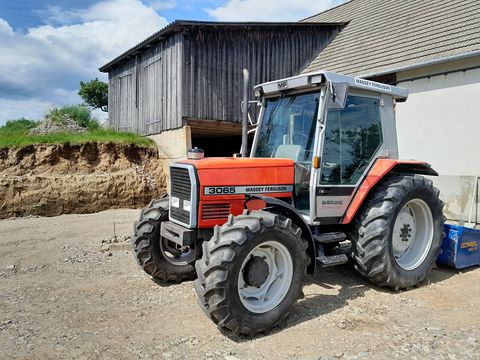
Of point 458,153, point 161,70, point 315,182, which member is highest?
point 161,70

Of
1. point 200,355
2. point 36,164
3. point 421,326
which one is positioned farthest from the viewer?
point 36,164

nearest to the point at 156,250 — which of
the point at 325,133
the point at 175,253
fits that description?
the point at 175,253

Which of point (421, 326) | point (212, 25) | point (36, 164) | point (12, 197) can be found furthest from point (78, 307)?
point (212, 25)

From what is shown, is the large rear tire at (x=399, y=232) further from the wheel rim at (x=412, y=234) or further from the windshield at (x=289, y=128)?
the windshield at (x=289, y=128)

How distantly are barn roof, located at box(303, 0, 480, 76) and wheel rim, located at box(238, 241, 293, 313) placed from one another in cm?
708

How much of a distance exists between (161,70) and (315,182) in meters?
9.79

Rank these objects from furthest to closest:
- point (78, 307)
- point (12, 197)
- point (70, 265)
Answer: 1. point (12, 197)
2. point (70, 265)
3. point (78, 307)

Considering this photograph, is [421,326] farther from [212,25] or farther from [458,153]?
[212,25]

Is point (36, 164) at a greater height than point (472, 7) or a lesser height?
lesser

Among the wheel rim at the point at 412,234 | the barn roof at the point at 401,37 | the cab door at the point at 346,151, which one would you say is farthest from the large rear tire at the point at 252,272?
the barn roof at the point at 401,37

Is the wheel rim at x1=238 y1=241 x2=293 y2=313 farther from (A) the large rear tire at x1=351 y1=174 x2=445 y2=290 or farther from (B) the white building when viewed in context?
(B) the white building

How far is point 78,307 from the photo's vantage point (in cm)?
445

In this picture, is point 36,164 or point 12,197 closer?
point 12,197

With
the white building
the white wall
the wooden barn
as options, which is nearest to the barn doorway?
the wooden barn
